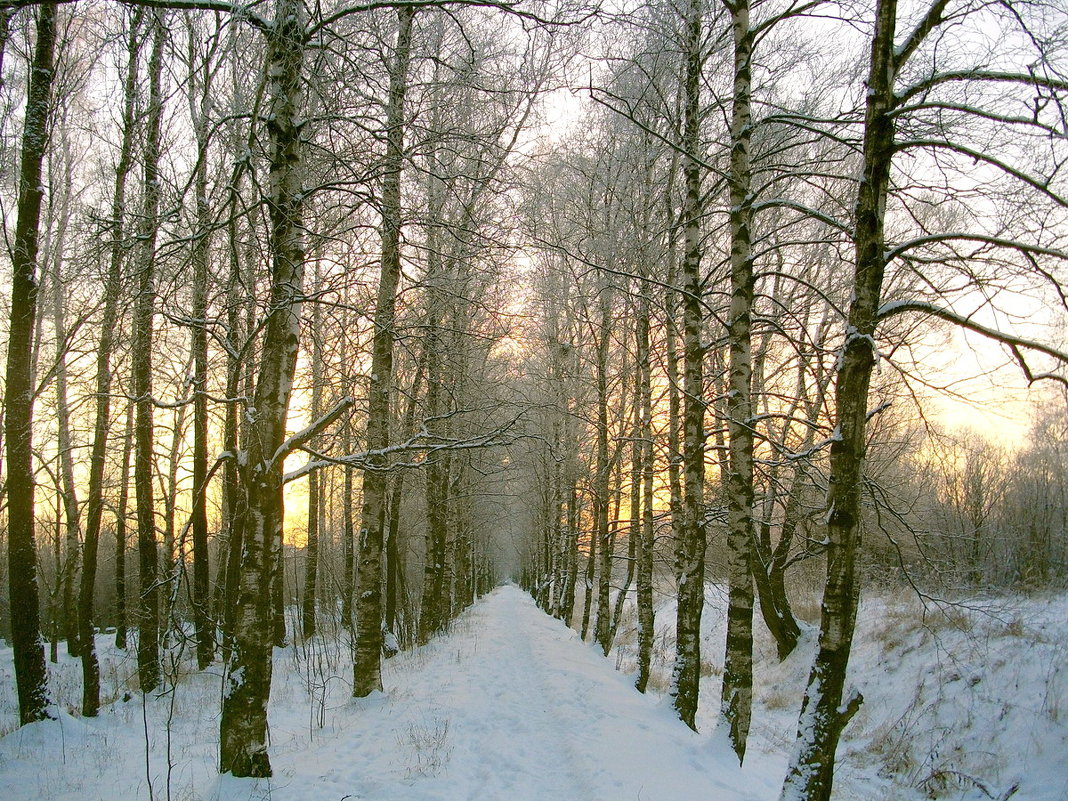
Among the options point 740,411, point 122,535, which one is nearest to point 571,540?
point 122,535

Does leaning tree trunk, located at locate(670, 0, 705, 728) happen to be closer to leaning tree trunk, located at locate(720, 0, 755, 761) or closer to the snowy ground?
the snowy ground

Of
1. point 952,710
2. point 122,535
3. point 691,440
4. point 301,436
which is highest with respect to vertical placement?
point 301,436

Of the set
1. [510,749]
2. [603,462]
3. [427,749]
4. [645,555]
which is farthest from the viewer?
[603,462]

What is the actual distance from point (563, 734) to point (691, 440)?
3.98 m

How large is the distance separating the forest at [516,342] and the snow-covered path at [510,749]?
0.42 ft

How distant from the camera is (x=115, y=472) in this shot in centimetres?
1516

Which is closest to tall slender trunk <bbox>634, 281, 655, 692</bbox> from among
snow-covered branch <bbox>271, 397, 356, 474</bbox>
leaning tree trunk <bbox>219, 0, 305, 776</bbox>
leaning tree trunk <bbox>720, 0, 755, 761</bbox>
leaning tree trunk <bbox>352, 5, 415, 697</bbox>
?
leaning tree trunk <bbox>720, 0, 755, 761</bbox>

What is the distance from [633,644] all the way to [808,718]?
16.1m

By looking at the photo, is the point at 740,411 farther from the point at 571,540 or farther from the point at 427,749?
the point at 571,540

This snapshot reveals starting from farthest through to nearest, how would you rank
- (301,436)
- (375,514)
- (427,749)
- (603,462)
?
(603,462) → (375,514) → (427,749) → (301,436)

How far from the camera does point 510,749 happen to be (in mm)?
6691

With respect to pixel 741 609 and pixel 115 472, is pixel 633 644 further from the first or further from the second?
pixel 115 472

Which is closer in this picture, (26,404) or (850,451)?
(850,451)

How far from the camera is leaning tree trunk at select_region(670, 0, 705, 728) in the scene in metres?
7.66
